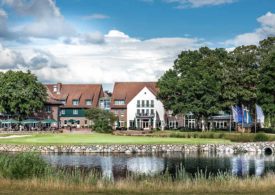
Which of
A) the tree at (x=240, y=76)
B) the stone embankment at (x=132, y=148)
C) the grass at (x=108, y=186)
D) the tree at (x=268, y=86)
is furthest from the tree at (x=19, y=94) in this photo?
the grass at (x=108, y=186)

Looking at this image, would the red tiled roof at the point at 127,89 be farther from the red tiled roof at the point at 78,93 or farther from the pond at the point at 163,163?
the pond at the point at 163,163

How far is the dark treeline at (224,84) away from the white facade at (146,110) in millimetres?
19197

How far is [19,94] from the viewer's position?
89.6 meters

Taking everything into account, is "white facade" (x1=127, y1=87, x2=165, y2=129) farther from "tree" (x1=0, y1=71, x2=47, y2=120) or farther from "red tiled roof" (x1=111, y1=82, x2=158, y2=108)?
"tree" (x1=0, y1=71, x2=47, y2=120)

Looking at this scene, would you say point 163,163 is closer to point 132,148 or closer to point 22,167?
point 132,148

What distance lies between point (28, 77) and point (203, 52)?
32.4 meters

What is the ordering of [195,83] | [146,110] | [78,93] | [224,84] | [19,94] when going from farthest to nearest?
[78,93], [146,110], [19,94], [224,84], [195,83]

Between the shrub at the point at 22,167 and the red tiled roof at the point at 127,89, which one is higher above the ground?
the red tiled roof at the point at 127,89

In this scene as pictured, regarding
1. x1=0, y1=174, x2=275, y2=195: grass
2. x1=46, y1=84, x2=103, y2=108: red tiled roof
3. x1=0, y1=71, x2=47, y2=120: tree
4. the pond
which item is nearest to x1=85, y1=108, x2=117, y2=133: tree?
x1=0, y1=71, x2=47, y2=120: tree

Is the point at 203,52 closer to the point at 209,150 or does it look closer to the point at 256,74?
the point at 256,74

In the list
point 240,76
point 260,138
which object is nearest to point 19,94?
point 240,76

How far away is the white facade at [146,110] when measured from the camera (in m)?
102

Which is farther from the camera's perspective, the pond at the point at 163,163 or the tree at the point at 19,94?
the tree at the point at 19,94

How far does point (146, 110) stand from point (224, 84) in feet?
86.8
